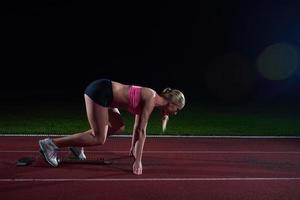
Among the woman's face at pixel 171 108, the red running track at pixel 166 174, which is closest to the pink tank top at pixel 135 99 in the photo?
the woman's face at pixel 171 108

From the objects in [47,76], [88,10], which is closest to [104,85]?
[47,76]

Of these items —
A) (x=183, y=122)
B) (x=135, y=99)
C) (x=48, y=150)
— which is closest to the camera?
(x=135, y=99)

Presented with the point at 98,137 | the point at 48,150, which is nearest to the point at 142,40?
the point at 48,150

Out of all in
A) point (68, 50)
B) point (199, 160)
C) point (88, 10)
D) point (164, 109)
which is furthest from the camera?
point (88, 10)

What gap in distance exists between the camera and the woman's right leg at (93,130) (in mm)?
7820

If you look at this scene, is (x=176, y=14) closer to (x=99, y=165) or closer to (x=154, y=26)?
(x=154, y=26)

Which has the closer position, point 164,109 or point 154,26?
point 164,109

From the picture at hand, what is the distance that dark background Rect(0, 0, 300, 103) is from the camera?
4422 cm

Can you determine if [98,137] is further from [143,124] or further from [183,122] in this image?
[183,122]

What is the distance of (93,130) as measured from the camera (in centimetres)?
798

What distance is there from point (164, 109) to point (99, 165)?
1537 millimetres

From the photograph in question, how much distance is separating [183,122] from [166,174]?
344 inches

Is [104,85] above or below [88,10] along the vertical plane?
below

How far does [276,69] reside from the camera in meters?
45.1
